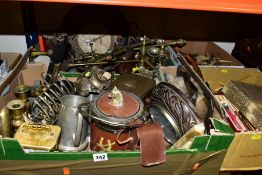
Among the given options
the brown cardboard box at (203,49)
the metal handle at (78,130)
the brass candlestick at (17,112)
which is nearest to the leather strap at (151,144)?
the metal handle at (78,130)

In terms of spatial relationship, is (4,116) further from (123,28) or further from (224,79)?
(224,79)

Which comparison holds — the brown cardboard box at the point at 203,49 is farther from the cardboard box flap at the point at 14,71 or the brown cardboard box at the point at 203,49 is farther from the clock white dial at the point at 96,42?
the cardboard box flap at the point at 14,71

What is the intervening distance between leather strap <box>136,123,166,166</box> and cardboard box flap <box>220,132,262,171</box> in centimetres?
28

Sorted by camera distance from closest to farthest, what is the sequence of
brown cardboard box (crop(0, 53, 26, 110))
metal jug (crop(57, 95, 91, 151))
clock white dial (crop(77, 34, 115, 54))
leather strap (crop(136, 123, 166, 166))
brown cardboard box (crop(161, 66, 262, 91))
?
1. leather strap (crop(136, 123, 166, 166))
2. metal jug (crop(57, 95, 91, 151))
3. brown cardboard box (crop(0, 53, 26, 110))
4. brown cardboard box (crop(161, 66, 262, 91))
5. clock white dial (crop(77, 34, 115, 54))

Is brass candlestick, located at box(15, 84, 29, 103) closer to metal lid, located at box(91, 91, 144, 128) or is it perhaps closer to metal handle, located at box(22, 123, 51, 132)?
metal handle, located at box(22, 123, 51, 132)

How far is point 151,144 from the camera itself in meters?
0.82

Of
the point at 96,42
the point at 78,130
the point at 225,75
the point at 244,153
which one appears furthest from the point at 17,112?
the point at 225,75

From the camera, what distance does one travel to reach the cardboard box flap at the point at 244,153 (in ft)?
3.00

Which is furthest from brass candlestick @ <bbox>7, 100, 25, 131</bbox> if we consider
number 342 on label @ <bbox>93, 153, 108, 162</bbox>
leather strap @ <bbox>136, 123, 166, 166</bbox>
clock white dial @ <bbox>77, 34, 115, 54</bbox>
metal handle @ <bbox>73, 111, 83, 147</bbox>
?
clock white dial @ <bbox>77, 34, 115, 54</bbox>

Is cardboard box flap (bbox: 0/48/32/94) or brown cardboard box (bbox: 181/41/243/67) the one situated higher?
cardboard box flap (bbox: 0/48/32/94)

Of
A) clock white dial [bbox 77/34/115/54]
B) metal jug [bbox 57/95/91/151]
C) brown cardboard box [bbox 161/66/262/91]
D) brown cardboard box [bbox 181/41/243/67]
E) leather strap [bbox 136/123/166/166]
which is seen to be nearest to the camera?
leather strap [bbox 136/123/166/166]

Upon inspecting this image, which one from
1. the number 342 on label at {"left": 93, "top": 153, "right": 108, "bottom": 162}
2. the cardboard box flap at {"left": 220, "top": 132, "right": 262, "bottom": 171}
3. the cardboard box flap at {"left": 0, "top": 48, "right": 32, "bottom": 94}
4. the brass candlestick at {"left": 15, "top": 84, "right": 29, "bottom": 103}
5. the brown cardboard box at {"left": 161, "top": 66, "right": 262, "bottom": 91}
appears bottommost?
the cardboard box flap at {"left": 220, "top": 132, "right": 262, "bottom": 171}

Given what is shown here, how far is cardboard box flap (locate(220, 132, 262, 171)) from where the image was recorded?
916 millimetres

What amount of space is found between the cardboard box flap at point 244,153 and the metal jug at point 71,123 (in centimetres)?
56
